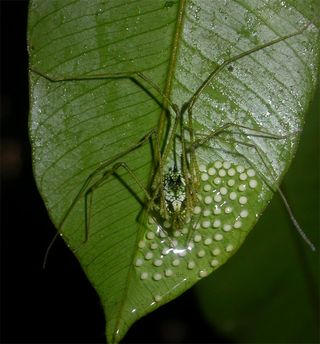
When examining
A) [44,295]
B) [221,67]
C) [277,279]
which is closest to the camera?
[221,67]

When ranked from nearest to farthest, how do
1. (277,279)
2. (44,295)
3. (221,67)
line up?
(221,67), (277,279), (44,295)

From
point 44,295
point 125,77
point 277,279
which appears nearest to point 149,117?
point 125,77

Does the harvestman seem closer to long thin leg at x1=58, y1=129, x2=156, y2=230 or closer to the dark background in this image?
long thin leg at x1=58, y1=129, x2=156, y2=230

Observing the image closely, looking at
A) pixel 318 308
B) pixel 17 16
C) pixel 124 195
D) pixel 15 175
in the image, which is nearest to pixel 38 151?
pixel 124 195

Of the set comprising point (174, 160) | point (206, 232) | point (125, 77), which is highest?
point (125, 77)

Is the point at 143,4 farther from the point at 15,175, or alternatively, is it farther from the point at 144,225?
the point at 15,175

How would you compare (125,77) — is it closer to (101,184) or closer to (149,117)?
(149,117)

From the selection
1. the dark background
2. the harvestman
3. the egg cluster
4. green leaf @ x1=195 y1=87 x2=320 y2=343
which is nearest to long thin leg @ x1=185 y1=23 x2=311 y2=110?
the harvestman
